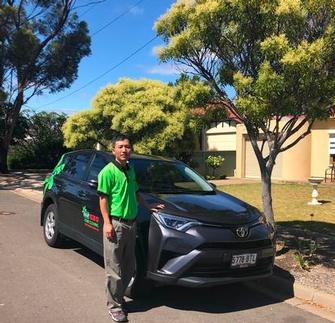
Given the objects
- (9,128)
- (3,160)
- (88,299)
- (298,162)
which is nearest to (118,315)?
(88,299)

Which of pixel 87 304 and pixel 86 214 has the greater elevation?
pixel 86 214

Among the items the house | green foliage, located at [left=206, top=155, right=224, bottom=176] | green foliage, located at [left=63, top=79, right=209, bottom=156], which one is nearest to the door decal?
green foliage, located at [left=63, top=79, right=209, bottom=156]

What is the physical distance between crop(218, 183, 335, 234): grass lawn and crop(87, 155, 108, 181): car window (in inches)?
203

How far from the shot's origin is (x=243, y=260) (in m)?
5.98

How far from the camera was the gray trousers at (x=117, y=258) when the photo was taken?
5.46 meters

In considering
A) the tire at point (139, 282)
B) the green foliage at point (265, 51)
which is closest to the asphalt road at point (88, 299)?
the tire at point (139, 282)

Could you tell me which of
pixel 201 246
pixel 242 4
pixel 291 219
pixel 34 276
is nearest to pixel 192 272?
pixel 201 246

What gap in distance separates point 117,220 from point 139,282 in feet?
3.00

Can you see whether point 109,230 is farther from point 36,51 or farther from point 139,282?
point 36,51

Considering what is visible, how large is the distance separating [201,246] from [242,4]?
11.2ft

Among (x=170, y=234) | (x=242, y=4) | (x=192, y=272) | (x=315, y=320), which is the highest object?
(x=242, y=4)

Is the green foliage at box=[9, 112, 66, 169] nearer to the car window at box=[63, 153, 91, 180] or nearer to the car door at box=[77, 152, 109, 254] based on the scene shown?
the car window at box=[63, 153, 91, 180]

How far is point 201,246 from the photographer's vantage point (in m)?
5.71

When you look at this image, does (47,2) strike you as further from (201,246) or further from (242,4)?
(201,246)
